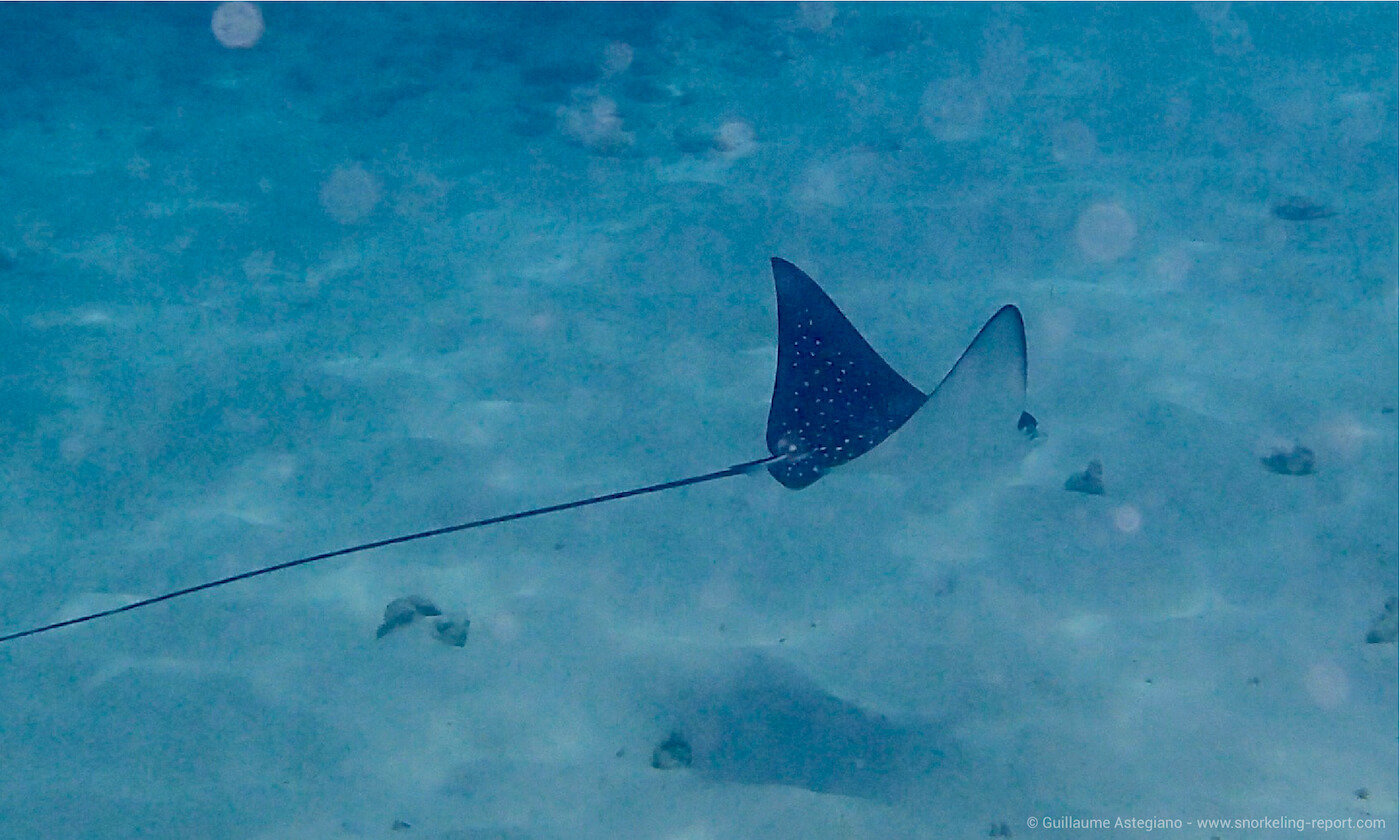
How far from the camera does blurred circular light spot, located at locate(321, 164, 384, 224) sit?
995 centimetres

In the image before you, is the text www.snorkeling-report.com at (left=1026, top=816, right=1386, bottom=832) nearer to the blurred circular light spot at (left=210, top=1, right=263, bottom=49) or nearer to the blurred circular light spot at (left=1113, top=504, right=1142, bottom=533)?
the blurred circular light spot at (left=1113, top=504, right=1142, bottom=533)

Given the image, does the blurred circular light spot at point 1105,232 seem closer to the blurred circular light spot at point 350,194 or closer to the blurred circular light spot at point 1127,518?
the blurred circular light spot at point 1127,518

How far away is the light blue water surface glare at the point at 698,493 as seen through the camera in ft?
12.7

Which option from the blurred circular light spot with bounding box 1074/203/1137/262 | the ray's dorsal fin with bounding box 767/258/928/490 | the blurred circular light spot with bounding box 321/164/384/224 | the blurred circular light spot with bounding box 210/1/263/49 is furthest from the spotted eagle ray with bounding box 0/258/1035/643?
the blurred circular light spot with bounding box 210/1/263/49

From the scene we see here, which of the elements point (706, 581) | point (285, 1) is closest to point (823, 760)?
point (706, 581)

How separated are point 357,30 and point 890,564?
53.6 feet

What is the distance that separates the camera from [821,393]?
4762 millimetres

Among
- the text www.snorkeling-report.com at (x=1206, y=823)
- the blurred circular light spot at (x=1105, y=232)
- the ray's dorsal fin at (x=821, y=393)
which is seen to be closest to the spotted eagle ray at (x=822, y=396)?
the ray's dorsal fin at (x=821, y=393)

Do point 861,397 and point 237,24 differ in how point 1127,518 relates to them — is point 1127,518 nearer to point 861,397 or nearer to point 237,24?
point 861,397

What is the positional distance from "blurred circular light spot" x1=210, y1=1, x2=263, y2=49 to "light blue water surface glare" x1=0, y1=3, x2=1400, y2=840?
6.24 meters

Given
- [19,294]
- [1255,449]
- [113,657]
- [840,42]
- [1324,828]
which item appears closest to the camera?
[1324,828]

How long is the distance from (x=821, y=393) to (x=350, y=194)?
8.12m

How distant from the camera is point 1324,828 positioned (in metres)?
3.52

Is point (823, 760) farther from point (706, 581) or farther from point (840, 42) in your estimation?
point (840, 42)
